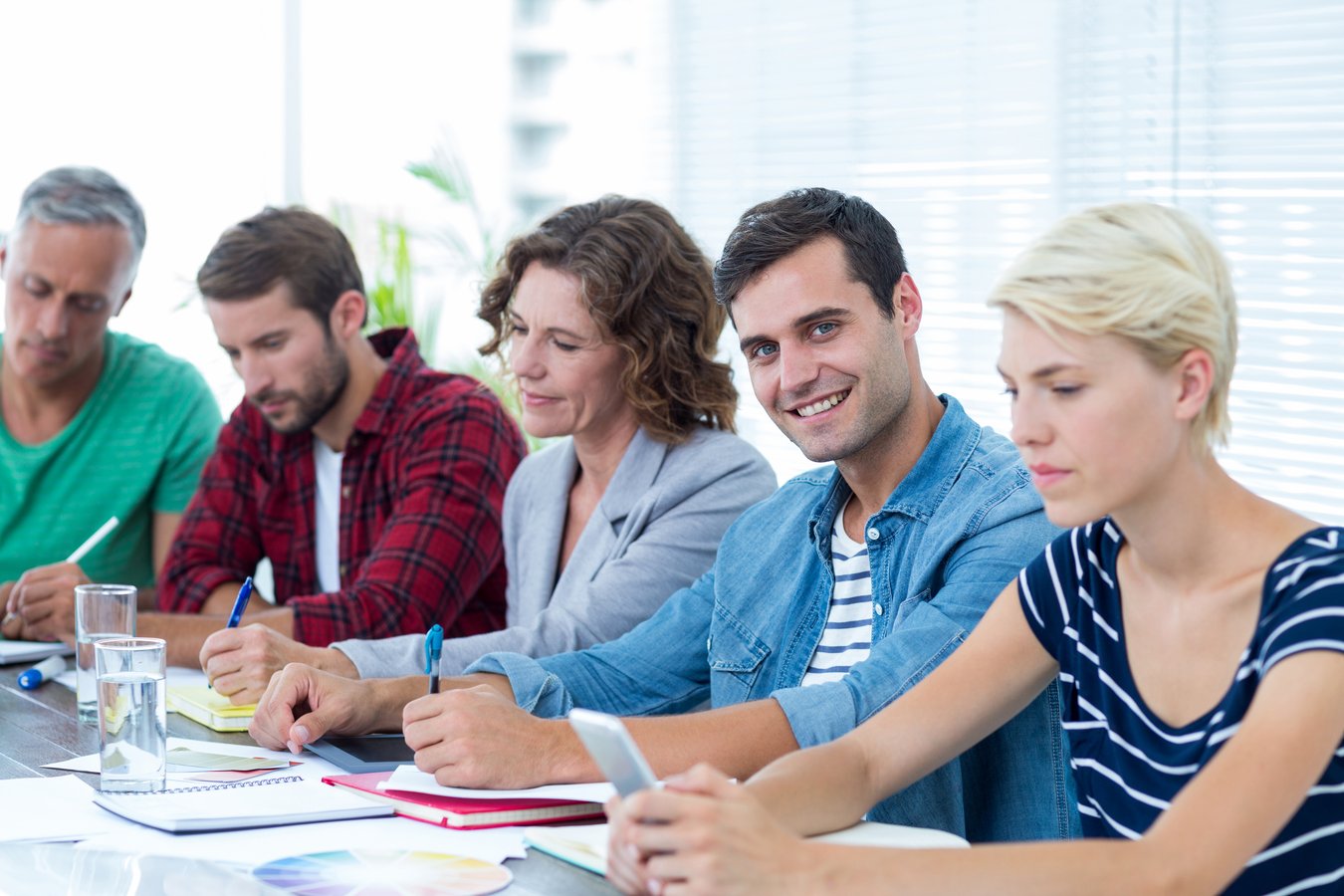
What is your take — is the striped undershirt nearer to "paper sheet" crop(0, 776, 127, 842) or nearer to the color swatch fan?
the color swatch fan

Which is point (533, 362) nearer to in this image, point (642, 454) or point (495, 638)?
point (642, 454)

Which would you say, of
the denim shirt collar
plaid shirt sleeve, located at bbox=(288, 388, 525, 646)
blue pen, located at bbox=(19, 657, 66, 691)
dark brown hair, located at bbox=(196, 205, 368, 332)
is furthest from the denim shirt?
dark brown hair, located at bbox=(196, 205, 368, 332)

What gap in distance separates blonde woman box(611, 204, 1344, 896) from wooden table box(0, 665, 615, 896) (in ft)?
0.43

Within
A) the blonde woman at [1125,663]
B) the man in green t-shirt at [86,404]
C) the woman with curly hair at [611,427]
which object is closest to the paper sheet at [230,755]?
the woman with curly hair at [611,427]

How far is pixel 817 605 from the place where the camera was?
1.90m

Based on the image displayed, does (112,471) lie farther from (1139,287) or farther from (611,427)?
(1139,287)

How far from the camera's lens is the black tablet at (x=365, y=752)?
1668mm

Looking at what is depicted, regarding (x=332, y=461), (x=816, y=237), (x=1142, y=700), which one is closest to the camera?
(x=1142, y=700)

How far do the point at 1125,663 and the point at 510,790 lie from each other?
0.63 meters

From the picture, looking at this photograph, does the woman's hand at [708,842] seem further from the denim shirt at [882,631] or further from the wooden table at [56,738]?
the denim shirt at [882,631]

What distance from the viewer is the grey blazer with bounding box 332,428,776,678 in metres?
2.17

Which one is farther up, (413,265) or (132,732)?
(413,265)

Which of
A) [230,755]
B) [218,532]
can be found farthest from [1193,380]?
[218,532]

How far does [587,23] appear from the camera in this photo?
192 inches
